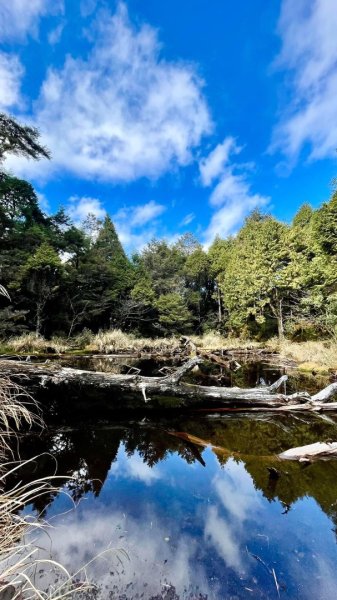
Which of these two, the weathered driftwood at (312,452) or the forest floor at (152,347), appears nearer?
the weathered driftwood at (312,452)

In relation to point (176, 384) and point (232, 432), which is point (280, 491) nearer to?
point (232, 432)

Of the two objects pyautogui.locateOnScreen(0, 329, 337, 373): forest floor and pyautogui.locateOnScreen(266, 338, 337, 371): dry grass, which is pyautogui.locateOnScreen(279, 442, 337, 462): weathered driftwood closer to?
pyautogui.locateOnScreen(0, 329, 337, 373): forest floor

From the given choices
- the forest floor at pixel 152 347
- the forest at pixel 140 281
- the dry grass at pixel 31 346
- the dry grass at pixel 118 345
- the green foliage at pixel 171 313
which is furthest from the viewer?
the green foliage at pixel 171 313

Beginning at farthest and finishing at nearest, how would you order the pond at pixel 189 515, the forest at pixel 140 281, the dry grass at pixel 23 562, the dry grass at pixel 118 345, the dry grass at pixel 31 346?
the dry grass at pixel 118 345, the forest at pixel 140 281, the dry grass at pixel 31 346, the pond at pixel 189 515, the dry grass at pixel 23 562

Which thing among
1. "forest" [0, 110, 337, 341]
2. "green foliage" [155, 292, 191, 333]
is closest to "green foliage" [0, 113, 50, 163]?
"forest" [0, 110, 337, 341]

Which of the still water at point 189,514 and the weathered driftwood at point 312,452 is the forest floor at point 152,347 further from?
the still water at point 189,514

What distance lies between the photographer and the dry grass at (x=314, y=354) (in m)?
8.92

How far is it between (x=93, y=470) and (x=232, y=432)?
191cm

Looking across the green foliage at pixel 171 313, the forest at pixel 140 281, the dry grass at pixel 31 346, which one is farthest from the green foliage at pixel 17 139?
the green foliage at pixel 171 313

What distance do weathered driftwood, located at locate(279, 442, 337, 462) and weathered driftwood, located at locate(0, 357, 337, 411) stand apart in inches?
58.1

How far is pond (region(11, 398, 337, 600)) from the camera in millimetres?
1558

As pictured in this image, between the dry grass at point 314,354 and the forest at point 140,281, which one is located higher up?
the forest at point 140,281

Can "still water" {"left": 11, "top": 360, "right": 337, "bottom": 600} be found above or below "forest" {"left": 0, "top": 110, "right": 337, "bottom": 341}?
below

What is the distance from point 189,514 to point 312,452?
65.7 inches
